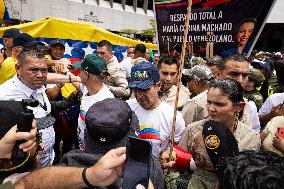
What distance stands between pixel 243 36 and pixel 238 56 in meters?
0.39

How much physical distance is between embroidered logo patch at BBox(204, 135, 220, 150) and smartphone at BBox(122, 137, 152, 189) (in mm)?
543

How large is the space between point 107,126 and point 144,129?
4.39ft

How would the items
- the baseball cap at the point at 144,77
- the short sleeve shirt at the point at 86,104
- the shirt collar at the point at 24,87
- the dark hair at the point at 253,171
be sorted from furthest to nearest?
1. the short sleeve shirt at the point at 86,104
2. the shirt collar at the point at 24,87
3. the baseball cap at the point at 144,77
4. the dark hair at the point at 253,171

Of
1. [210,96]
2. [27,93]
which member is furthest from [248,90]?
[27,93]

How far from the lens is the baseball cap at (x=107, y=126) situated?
149 cm

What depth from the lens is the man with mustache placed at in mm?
2895

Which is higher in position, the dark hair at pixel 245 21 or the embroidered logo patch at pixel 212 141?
the dark hair at pixel 245 21

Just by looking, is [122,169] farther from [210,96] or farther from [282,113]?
[282,113]

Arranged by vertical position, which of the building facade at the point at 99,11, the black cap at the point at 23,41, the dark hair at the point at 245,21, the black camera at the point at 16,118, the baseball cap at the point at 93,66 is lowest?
the black camera at the point at 16,118

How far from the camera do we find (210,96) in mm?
Result: 2449

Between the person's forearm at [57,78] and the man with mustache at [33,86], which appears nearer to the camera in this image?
the man with mustache at [33,86]

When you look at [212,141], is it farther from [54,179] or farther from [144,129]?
[144,129]

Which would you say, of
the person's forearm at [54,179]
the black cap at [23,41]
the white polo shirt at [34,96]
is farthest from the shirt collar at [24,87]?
the person's forearm at [54,179]

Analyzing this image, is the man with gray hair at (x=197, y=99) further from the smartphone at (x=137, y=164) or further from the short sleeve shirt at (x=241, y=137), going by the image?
the smartphone at (x=137, y=164)
